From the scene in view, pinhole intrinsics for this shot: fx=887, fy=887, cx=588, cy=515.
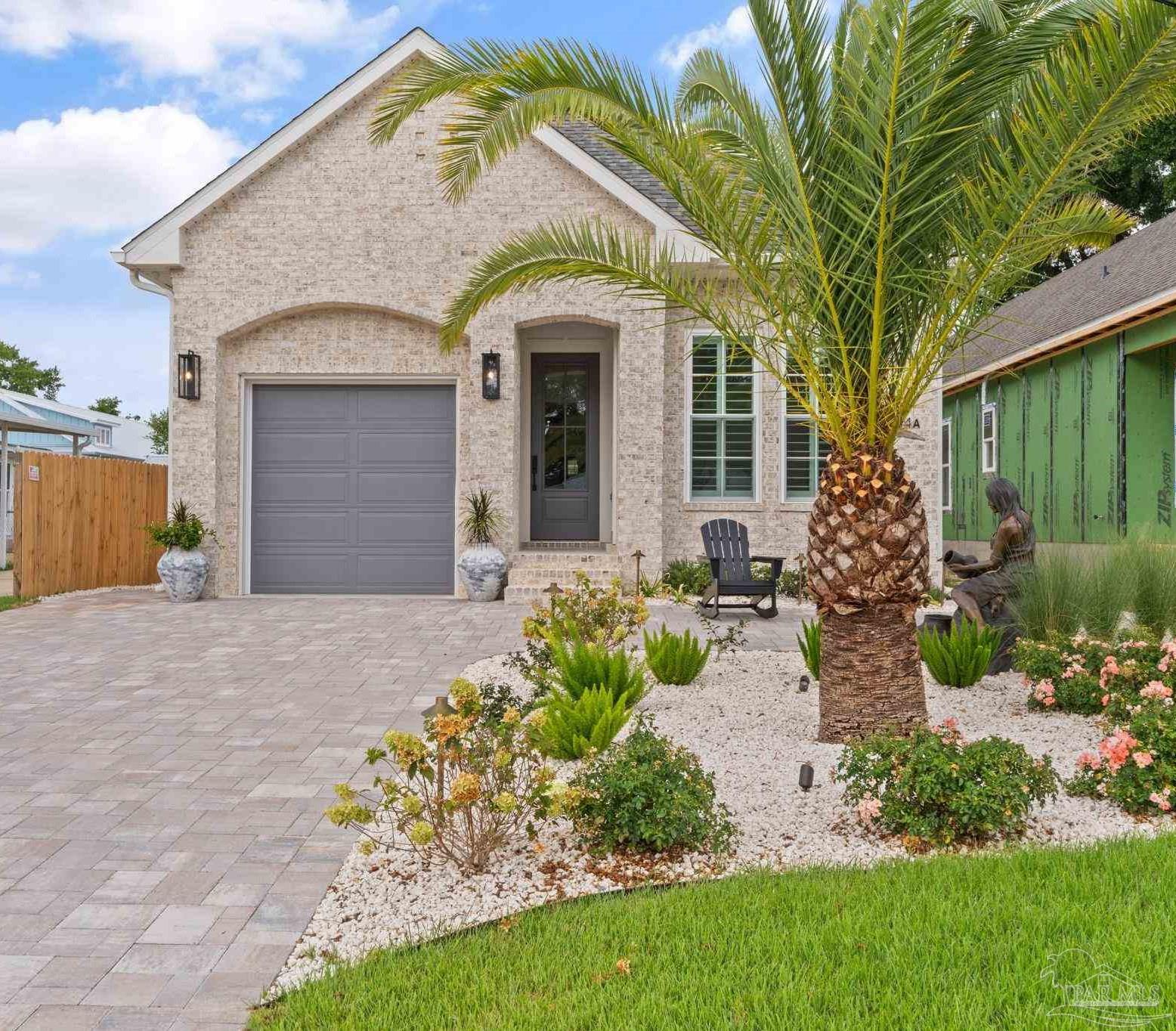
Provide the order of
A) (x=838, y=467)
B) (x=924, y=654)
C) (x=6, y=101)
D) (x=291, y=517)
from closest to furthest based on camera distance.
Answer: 1. (x=838, y=467)
2. (x=924, y=654)
3. (x=291, y=517)
4. (x=6, y=101)

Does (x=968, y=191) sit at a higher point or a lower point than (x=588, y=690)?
higher

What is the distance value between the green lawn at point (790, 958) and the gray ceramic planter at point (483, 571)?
826 centimetres

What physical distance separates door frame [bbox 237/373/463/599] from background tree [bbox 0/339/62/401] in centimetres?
4040

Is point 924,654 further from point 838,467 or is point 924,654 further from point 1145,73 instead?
point 1145,73

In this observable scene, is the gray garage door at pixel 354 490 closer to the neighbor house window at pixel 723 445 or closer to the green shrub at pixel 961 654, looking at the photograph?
→ the neighbor house window at pixel 723 445

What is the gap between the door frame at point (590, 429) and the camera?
44.4 ft

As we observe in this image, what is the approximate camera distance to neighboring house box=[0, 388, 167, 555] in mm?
16372

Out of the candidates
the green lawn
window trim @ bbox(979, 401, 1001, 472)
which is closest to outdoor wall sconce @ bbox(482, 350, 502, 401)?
the green lawn

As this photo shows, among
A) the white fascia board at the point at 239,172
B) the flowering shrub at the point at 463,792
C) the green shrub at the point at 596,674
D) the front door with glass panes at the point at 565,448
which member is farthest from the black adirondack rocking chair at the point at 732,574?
the white fascia board at the point at 239,172

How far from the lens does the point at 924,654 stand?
6258 millimetres

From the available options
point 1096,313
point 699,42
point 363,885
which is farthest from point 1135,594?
point 1096,313

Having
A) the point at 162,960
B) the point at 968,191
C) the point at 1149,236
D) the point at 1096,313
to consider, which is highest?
the point at 1149,236

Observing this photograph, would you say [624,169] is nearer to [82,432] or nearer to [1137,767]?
[82,432]

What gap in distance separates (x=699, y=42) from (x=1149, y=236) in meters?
12.8
